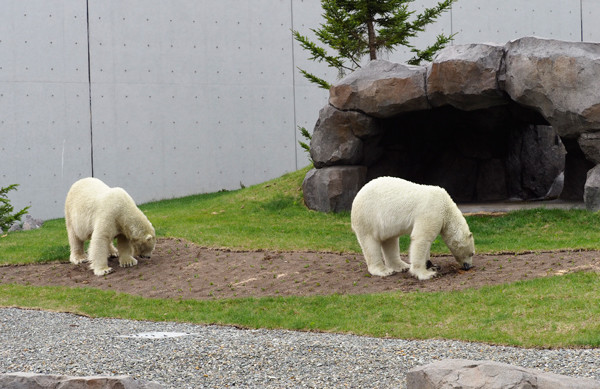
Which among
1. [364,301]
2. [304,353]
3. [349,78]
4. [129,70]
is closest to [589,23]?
[349,78]

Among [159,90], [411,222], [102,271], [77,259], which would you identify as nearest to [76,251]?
[77,259]

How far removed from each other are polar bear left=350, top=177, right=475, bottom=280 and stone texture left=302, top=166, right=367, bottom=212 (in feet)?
18.7

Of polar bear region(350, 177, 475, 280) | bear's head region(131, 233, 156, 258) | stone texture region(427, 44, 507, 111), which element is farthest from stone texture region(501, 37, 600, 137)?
bear's head region(131, 233, 156, 258)

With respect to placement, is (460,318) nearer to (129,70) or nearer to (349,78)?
(349,78)

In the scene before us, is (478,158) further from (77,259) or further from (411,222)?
(77,259)

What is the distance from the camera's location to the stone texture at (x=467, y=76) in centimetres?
1416

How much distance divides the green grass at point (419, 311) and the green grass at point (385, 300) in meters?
0.01

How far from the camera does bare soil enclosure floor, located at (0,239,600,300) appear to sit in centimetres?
957

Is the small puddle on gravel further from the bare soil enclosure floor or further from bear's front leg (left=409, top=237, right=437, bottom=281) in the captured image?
bear's front leg (left=409, top=237, right=437, bottom=281)

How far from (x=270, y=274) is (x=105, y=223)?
2857 millimetres

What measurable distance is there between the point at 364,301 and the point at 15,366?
4.08m

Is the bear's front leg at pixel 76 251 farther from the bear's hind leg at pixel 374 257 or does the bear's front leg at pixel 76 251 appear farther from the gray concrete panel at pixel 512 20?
the gray concrete panel at pixel 512 20

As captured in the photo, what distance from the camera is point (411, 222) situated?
984cm

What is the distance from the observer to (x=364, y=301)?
8758 mm
